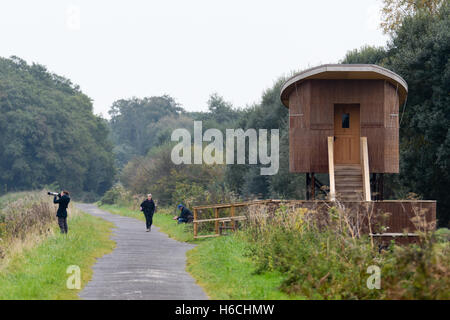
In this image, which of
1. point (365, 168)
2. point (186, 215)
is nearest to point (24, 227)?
point (186, 215)

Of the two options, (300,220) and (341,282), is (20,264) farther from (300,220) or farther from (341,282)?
(341,282)

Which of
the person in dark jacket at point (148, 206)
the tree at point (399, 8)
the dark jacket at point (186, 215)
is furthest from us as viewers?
the tree at point (399, 8)

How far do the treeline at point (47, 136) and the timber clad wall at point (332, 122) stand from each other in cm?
5737

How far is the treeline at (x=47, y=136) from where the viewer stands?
259ft

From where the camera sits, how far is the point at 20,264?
1661 cm

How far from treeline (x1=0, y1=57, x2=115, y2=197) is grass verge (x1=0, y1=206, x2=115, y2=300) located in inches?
2260

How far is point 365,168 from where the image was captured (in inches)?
990

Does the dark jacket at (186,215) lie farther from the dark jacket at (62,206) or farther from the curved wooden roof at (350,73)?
the curved wooden roof at (350,73)

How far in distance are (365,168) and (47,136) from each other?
61474mm

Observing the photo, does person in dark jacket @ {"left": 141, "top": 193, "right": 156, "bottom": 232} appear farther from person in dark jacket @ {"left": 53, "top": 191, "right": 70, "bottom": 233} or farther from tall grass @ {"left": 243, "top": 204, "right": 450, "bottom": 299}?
tall grass @ {"left": 243, "top": 204, "right": 450, "bottom": 299}

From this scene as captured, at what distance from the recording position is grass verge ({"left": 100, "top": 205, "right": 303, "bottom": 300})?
42.4 feet

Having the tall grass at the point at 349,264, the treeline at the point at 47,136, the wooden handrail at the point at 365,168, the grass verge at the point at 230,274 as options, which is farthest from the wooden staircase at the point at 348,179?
the treeline at the point at 47,136
